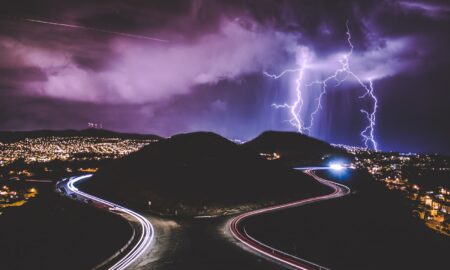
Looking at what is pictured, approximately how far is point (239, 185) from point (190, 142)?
27216mm

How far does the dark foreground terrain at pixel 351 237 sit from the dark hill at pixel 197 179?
10.4 m

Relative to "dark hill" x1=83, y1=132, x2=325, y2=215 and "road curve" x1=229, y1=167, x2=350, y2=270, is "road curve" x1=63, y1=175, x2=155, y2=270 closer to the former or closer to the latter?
"dark hill" x1=83, y1=132, x2=325, y2=215

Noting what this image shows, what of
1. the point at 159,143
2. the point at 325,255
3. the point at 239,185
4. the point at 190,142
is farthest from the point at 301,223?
the point at 159,143

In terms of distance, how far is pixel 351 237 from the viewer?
45188 mm

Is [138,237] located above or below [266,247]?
below

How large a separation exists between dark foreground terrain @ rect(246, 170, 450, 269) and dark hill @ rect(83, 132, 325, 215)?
1037cm

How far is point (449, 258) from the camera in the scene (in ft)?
148

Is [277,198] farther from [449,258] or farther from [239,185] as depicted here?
[449,258]

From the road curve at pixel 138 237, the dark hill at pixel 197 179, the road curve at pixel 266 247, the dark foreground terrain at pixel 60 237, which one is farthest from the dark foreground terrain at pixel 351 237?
the dark foreground terrain at pixel 60 237

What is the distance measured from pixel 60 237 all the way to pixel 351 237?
38.2 metres

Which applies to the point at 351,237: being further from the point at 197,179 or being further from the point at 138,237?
the point at 197,179

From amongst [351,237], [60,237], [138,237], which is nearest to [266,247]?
[138,237]

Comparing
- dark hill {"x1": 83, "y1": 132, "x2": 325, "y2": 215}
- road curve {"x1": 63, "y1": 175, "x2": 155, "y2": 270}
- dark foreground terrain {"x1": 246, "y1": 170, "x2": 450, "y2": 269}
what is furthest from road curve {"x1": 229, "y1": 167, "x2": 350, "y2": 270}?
road curve {"x1": 63, "y1": 175, "x2": 155, "y2": 270}

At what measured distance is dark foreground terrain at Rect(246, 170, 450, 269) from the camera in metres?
36.4
